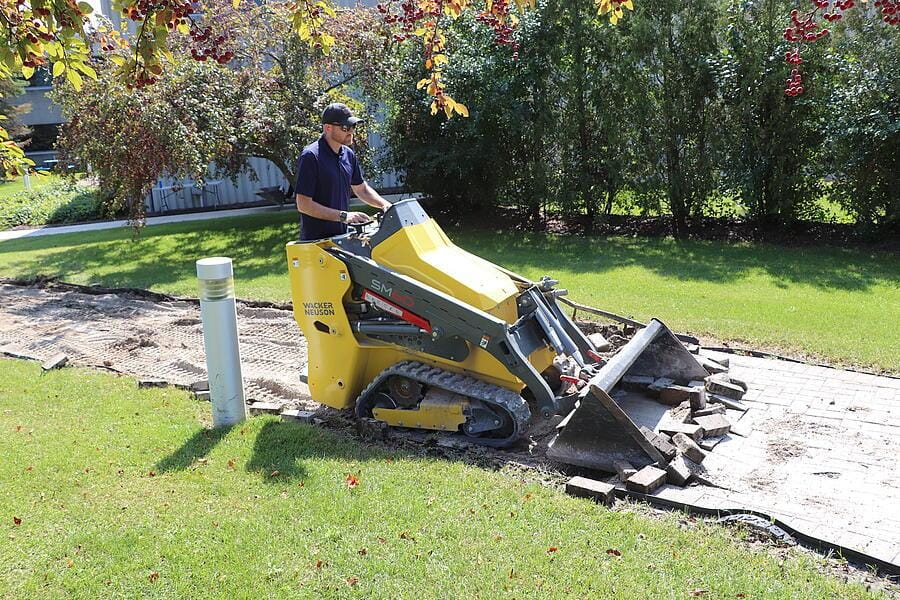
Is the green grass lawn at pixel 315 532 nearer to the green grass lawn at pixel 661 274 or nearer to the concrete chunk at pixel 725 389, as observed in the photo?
the concrete chunk at pixel 725 389

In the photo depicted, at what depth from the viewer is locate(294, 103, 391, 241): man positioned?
584 cm

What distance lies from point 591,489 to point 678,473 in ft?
1.83

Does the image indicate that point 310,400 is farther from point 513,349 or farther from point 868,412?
point 868,412

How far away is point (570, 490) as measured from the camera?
4.59 metres

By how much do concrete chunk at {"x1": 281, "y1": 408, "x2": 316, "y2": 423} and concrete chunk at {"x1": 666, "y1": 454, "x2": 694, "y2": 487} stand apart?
265cm

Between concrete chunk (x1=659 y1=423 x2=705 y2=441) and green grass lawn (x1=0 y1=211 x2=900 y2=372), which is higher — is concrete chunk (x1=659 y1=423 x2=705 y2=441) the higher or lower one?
the lower one

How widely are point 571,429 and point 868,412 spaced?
2389mm

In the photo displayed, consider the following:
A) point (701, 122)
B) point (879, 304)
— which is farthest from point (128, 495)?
point (701, 122)

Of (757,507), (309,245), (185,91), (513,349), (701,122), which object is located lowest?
(757,507)

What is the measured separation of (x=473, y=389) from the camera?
5359 mm

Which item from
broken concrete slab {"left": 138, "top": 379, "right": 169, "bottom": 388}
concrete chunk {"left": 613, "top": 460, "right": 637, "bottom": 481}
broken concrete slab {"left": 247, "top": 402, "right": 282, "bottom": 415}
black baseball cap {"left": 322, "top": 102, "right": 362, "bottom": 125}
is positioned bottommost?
concrete chunk {"left": 613, "top": 460, "right": 637, "bottom": 481}

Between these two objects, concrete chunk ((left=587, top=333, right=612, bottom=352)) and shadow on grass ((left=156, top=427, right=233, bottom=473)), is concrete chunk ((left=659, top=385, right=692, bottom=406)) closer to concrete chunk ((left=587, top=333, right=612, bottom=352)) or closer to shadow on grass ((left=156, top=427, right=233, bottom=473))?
concrete chunk ((left=587, top=333, right=612, bottom=352))

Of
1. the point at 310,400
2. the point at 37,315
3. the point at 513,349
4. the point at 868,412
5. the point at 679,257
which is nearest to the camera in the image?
the point at 513,349

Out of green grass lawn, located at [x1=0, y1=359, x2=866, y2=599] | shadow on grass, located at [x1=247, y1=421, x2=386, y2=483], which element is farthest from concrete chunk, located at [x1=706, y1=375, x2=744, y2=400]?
shadow on grass, located at [x1=247, y1=421, x2=386, y2=483]
